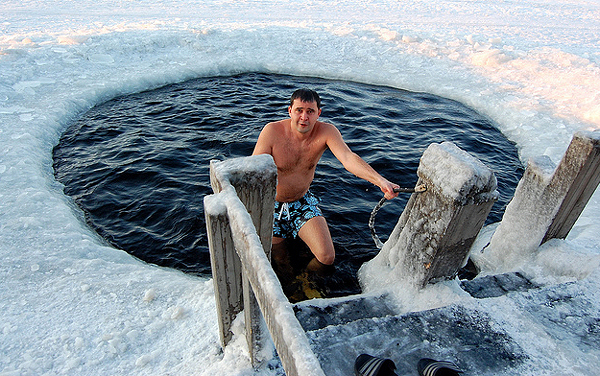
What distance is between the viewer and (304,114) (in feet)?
11.5

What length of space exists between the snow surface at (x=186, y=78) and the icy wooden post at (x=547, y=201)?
0.55ft

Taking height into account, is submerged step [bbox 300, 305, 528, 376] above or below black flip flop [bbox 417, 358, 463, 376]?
below

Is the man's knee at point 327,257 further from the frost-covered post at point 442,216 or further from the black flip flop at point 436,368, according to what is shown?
the black flip flop at point 436,368

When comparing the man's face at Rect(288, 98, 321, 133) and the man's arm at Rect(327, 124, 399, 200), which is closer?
the man's arm at Rect(327, 124, 399, 200)

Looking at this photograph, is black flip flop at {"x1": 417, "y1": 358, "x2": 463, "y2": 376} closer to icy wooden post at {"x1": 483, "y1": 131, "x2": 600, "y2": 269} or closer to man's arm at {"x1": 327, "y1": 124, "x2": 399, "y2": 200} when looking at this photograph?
man's arm at {"x1": 327, "y1": 124, "x2": 399, "y2": 200}

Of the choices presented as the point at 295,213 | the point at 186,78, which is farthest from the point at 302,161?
the point at 186,78

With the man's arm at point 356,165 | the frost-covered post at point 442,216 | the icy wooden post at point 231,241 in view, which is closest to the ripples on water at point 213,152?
the frost-covered post at point 442,216

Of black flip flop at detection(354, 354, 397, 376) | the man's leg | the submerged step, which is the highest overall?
black flip flop at detection(354, 354, 397, 376)

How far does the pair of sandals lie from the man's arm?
3.54ft

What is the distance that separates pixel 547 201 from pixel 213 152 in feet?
14.3

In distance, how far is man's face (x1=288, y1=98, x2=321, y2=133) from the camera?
348cm

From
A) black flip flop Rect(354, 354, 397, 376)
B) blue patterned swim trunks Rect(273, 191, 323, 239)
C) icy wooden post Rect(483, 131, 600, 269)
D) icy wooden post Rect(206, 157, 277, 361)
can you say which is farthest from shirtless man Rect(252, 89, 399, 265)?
icy wooden post Rect(483, 131, 600, 269)

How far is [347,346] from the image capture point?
2.38 metres

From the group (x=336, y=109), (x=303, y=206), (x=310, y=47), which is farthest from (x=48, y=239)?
(x=310, y=47)
